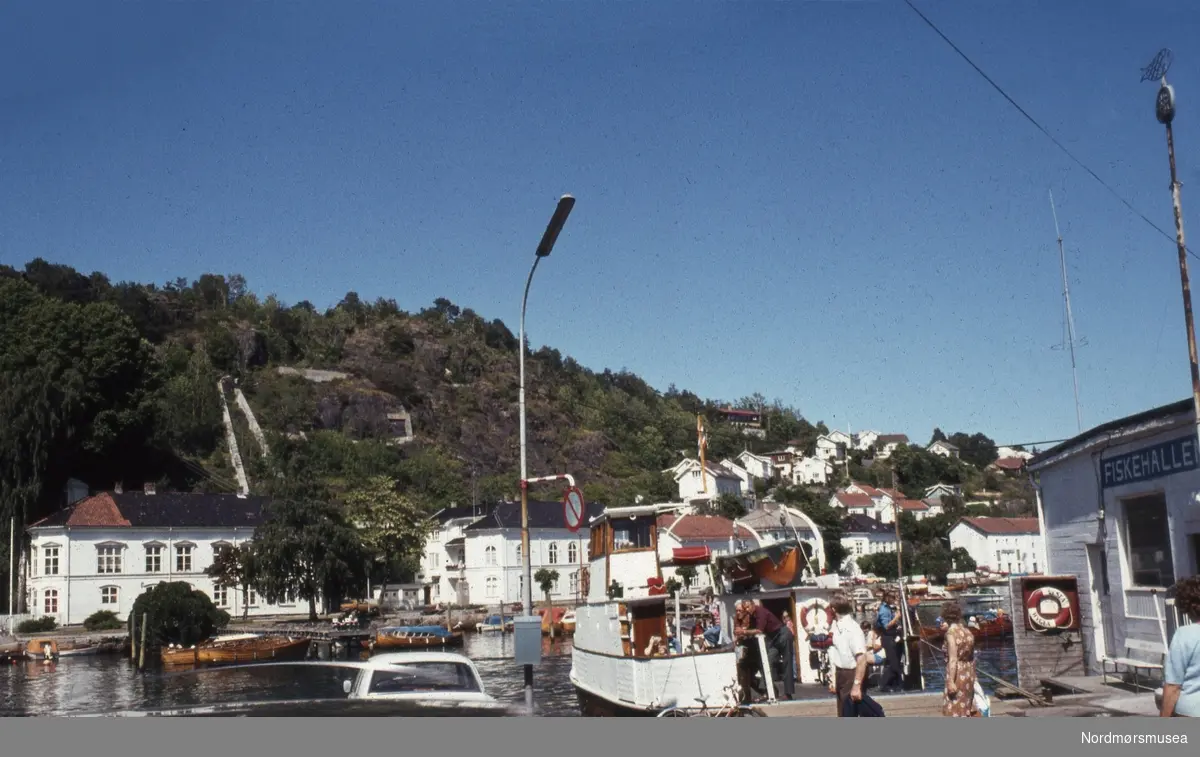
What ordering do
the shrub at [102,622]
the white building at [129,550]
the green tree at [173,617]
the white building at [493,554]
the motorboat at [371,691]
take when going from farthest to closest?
the white building at [129,550], the shrub at [102,622], the white building at [493,554], the green tree at [173,617], the motorboat at [371,691]

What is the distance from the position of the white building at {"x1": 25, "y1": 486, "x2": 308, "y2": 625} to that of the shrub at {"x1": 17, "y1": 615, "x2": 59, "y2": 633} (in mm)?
1484

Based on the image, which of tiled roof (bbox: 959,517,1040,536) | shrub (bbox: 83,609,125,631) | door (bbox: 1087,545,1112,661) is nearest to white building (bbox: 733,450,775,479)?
door (bbox: 1087,545,1112,661)

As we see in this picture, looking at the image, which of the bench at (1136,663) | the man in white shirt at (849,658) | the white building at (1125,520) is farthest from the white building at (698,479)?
the man in white shirt at (849,658)

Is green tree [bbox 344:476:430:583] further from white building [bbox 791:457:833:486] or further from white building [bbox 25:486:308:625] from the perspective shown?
white building [bbox 791:457:833:486]

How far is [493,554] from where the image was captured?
5384 centimetres

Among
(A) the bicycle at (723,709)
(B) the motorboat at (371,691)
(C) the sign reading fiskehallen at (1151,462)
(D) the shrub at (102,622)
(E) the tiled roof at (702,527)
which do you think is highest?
(C) the sign reading fiskehallen at (1151,462)

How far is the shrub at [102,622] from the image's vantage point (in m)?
49.0

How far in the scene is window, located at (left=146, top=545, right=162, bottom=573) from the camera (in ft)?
175

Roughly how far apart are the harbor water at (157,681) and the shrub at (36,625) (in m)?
5.97

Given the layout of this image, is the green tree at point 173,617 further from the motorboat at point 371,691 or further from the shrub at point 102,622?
the motorboat at point 371,691

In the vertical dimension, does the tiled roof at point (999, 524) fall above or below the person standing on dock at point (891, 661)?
above

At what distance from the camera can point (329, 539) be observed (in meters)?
49.1
